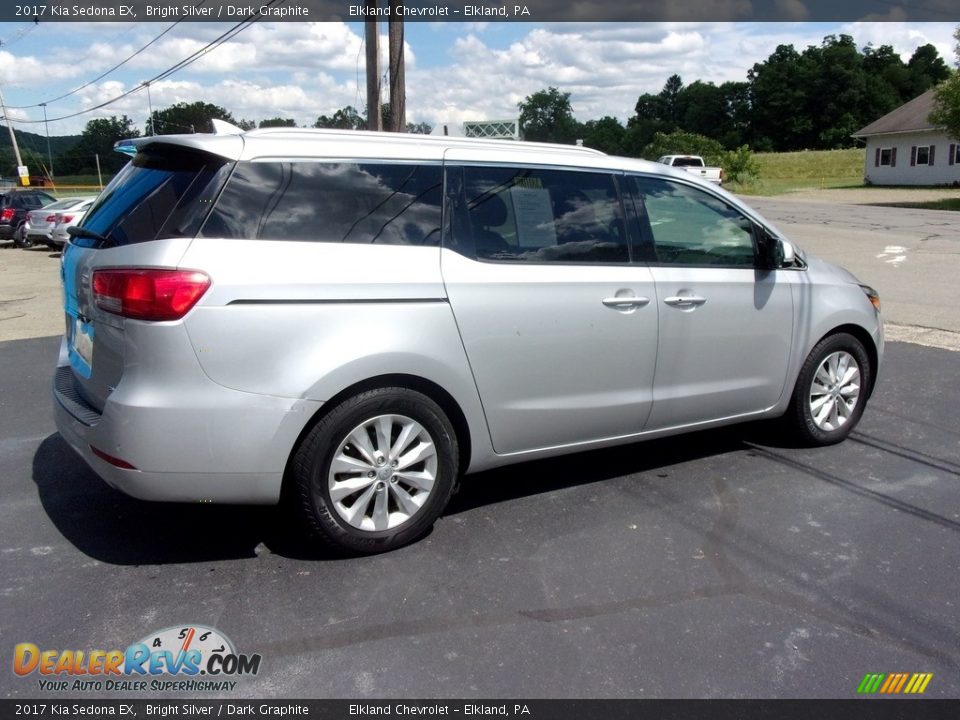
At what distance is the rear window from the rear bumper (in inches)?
27.2

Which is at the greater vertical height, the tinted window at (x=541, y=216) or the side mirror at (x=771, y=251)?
the tinted window at (x=541, y=216)

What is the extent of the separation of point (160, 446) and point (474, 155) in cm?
203

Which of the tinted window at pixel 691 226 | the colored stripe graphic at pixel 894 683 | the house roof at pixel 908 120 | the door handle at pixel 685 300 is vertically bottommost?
the colored stripe graphic at pixel 894 683

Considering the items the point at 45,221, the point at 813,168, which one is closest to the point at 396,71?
the point at 45,221

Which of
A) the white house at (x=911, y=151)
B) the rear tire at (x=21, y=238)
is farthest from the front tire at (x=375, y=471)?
the white house at (x=911, y=151)

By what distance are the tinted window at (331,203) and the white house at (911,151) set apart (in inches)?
2012

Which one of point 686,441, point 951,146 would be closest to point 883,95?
point 951,146

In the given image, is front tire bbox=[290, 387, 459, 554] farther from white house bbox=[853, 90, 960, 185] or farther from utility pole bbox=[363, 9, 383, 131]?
white house bbox=[853, 90, 960, 185]

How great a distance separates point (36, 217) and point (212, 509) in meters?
23.0

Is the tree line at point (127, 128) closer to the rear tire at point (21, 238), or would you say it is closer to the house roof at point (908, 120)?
the rear tire at point (21, 238)

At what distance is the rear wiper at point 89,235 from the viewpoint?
3.78 meters

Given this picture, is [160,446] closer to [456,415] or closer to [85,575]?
[85,575]

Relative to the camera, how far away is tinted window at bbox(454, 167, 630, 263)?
4.21 metres

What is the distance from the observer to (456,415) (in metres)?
4.13
